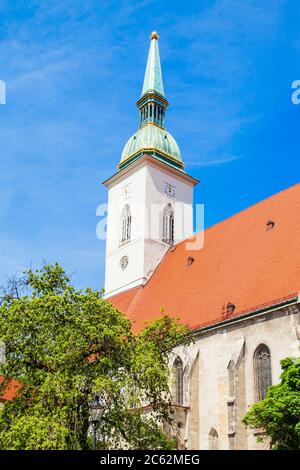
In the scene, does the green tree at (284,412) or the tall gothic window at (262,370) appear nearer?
the green tree at (284,412)

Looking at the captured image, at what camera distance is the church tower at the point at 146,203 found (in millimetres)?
31859

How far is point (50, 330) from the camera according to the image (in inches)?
602

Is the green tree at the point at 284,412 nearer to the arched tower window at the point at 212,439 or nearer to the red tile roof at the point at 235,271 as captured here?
the red tile roof at the point at 235,271

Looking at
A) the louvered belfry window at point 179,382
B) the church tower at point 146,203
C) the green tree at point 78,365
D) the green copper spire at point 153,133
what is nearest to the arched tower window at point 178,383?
the louvered belfry window at point 179,382

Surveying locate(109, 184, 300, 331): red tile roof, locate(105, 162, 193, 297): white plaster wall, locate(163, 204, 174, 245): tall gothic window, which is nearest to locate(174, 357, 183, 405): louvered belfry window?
locate(109, 184, 300, 331): red tile roof

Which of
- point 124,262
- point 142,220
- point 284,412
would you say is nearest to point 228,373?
point 284,412

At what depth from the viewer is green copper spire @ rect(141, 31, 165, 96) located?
37.7 meters

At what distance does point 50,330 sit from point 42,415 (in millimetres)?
2164

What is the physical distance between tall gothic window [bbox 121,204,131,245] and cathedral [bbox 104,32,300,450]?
0.18ft

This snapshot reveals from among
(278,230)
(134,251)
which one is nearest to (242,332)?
(278,230)

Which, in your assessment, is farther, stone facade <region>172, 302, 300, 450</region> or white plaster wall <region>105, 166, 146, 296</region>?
white plaster wall <region>105, 166, 146, 296</region>

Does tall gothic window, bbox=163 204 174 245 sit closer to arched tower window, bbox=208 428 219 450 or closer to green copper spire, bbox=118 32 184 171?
green copper spire, bbox=118 32 184 171

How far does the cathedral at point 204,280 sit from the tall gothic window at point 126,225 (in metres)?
0.06
